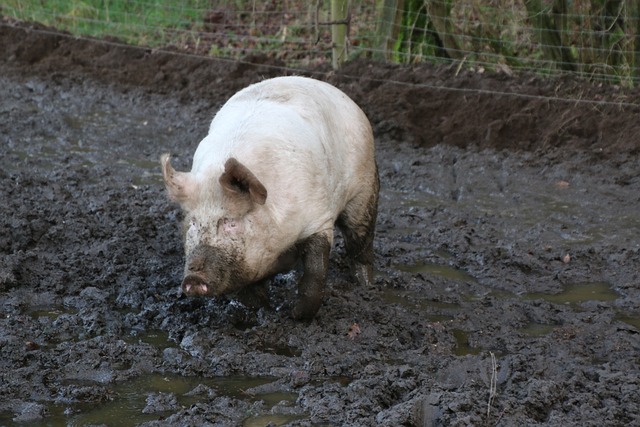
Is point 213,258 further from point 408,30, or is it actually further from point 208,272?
point 408,30

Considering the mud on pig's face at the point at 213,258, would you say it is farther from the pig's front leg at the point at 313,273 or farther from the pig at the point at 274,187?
the pig's front leg at the point at 313,273

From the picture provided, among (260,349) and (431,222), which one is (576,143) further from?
(260,349)

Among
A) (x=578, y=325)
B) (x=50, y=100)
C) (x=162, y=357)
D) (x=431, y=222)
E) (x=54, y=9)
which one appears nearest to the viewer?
(x=162, y=357)

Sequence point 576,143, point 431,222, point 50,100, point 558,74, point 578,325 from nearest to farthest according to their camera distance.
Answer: point 578,325
point 431,222
point 576,143
point 558,74
point 50,100

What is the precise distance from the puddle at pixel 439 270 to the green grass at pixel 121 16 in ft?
23.2

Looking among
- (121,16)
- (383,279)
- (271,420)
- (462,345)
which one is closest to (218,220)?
(271,420)

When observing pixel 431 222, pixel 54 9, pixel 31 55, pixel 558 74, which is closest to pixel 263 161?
pixel 431 222

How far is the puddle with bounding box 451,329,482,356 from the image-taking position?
492 centimetres

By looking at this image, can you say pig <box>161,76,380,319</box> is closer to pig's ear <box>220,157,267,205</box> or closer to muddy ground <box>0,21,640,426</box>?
pig's ear <box>220,157,267,205</box>

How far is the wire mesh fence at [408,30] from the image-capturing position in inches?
376

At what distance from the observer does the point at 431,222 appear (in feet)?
23.6

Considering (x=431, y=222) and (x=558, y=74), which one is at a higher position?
(x=558, y=74)

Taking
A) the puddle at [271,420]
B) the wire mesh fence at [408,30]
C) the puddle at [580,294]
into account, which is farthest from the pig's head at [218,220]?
the wire mesh fence at [408,30]

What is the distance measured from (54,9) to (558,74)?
25.1 feet
